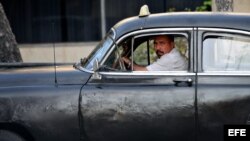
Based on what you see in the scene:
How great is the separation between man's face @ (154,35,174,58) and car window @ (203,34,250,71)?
37cm

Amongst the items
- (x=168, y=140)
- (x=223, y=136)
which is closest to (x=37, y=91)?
(x=168, y=140)

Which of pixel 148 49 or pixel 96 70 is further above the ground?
pixel 148 49

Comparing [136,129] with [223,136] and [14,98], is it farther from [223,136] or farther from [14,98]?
[14,98]

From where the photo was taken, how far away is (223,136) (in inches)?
205

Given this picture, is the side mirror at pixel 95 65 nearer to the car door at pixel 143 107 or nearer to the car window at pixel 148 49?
the car door at pixel 143 107

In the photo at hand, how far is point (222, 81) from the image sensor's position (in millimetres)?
5301

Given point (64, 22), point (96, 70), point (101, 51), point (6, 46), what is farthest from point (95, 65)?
point (64, 22)

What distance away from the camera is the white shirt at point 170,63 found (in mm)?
5543

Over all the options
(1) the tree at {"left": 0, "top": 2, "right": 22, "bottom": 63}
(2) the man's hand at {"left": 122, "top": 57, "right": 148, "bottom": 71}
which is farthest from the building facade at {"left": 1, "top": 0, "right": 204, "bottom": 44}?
(2) the man's hand at {"left": 122, "top": 57, "right": 148, "bottom": 71}

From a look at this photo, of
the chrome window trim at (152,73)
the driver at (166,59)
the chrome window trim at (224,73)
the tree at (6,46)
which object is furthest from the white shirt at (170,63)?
the tree at (6,46)

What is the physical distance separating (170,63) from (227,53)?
0.52 meters

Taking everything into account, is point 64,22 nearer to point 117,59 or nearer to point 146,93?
point 117,59

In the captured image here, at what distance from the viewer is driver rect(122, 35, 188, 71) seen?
558 cm

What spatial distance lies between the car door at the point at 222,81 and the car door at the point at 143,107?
0.10 m
